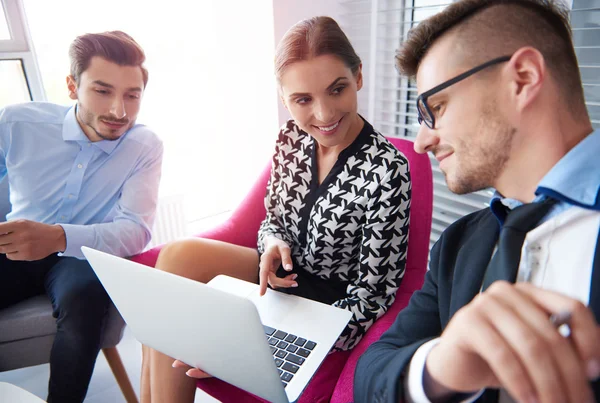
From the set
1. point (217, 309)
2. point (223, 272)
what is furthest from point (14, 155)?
point (217, 309)

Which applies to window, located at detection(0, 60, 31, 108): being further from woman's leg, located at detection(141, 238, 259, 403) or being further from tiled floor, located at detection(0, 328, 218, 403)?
woman's leg, located at detection(141, 238, 259, 403)

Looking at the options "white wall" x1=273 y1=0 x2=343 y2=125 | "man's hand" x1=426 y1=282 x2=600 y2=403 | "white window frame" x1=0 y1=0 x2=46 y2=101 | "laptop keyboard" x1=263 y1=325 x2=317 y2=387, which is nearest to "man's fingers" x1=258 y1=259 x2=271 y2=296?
"laptop keyboard" x1=263 y1=325 x2=317 y2=387

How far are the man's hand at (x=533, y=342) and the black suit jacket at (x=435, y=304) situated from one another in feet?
0.78

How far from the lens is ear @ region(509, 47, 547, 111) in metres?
0.58

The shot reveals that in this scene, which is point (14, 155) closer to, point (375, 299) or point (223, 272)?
point (223, 272)

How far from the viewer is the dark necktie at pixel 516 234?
0.56 meters

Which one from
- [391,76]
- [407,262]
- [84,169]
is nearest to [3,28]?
[84,169]

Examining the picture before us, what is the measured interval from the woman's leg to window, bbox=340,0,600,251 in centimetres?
110

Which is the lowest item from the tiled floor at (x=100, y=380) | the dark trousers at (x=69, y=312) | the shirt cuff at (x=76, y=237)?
the tiled floor at (x=100, y=380)

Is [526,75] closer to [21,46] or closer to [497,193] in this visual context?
[497,193]

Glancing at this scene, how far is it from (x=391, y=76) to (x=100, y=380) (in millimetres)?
2047

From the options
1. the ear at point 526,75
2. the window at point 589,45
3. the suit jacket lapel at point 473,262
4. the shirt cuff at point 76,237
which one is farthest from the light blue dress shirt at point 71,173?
the window at point 589,45

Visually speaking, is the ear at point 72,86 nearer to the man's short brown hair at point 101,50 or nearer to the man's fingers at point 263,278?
the man's short brown hair at point 101,50

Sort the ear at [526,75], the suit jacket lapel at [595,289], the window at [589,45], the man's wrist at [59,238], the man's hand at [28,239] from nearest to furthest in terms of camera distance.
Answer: the suit jacket lapel at [595,289] → the ear at [526,75] → the man's hand at [28,239] → the man's wrist at [59,238] → the window at [589,45]
